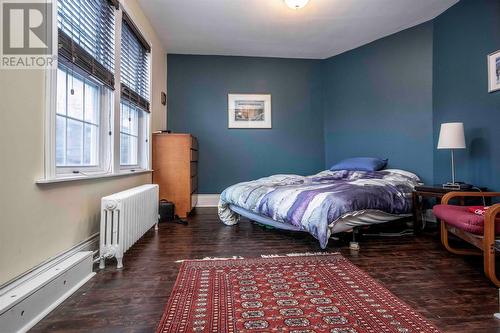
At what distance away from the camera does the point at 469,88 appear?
116 inches

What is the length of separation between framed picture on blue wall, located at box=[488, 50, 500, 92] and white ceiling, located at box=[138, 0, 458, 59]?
3.01 feet

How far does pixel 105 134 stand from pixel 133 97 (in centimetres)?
78

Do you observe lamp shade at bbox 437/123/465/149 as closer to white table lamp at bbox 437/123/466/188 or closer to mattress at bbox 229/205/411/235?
white table lamp at bbox 437/123/466/188

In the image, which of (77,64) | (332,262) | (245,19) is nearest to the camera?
(77,64)

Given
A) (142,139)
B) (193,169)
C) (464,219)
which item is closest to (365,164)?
(464,219)

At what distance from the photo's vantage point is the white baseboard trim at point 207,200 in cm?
461

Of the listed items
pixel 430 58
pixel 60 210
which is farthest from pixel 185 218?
pixel 430 58

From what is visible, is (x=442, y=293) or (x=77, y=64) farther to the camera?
(x=77, y=64)

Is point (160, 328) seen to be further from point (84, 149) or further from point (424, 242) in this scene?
point (424, 242)

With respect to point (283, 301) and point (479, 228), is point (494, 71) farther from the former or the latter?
point (283, 301)

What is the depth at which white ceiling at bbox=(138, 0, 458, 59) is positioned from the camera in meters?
3.10

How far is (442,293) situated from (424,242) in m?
1.20

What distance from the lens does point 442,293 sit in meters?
1.59

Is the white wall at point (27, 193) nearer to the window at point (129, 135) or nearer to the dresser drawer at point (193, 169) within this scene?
the window at point (129, 135)
